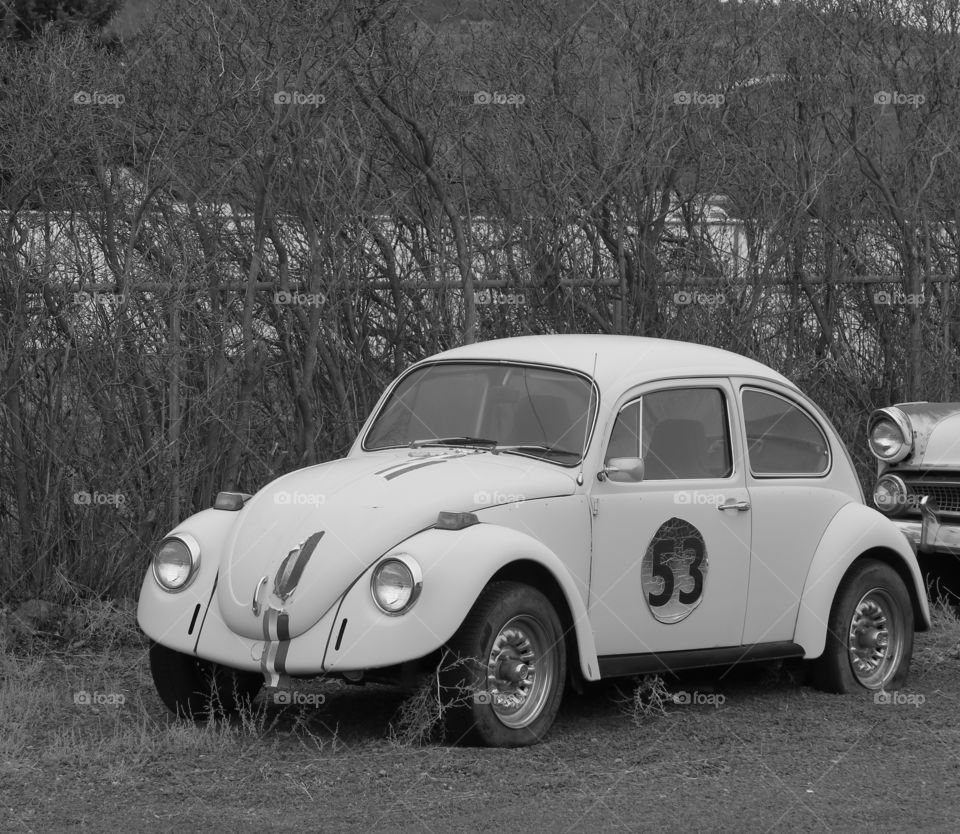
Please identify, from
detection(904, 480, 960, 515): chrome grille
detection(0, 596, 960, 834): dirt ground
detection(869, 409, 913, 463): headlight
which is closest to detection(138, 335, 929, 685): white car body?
detection(0, 596, 960, 834): dirt ground

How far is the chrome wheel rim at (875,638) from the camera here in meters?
7.54

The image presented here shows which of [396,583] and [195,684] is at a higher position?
[396,583]

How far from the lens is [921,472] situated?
364 inches

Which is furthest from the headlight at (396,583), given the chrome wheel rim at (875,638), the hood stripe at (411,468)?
the chrome wheel rim at (875,638)

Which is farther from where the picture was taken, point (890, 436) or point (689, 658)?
point (890, 436)

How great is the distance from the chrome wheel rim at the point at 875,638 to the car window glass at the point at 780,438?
0.69 meters

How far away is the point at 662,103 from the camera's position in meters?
11.3

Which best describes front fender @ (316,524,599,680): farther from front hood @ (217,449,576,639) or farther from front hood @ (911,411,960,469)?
front hood @ (911,411,960,469)

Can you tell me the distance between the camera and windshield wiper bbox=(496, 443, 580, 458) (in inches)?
267

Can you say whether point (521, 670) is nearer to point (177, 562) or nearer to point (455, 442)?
point (455, 442)

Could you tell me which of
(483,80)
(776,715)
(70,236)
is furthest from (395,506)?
(483,80)

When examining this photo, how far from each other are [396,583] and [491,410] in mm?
1379

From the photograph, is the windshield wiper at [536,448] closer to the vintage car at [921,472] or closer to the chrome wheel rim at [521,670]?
the chrome wheel rim at [521,670]

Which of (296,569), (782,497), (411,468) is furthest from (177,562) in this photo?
(782,497)
